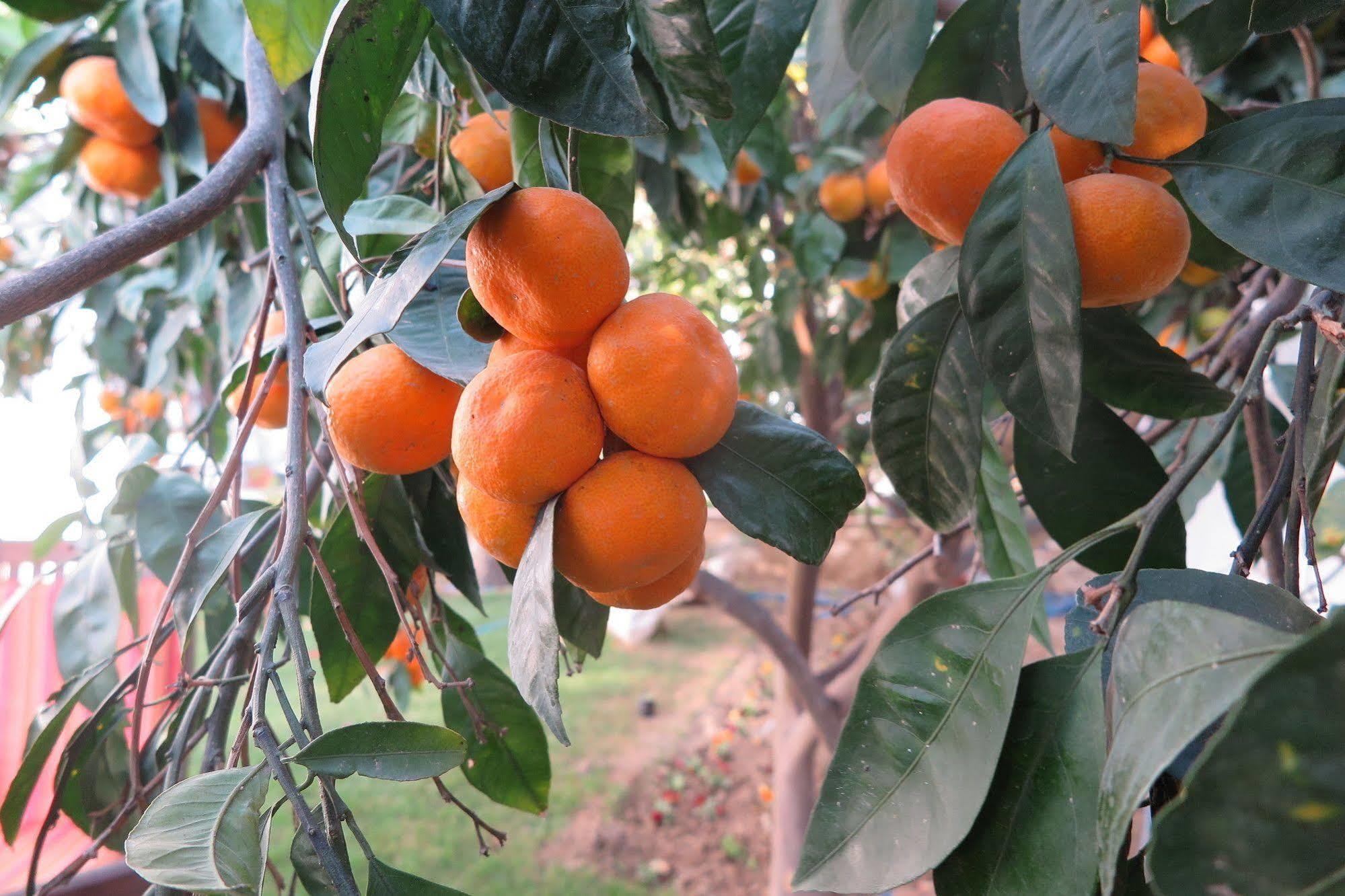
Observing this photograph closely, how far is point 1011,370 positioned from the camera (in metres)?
0.43

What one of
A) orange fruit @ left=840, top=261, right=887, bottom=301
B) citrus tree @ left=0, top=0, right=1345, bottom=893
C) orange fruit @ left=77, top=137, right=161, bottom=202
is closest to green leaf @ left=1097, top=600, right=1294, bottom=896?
citrus tree @ left=0, top=0, right=1345, bottom=893

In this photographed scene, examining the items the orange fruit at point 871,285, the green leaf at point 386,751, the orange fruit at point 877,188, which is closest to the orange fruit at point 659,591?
the green leaf at point 386,751

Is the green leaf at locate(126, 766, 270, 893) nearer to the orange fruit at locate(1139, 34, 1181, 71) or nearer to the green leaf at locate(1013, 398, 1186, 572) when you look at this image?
the green leaf at locate(1013, 398, 1186, 572)

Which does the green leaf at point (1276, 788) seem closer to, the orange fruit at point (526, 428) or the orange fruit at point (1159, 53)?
the orange fruit at point (526, 428)

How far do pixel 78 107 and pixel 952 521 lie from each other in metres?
1.13

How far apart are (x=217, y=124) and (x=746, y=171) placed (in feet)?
2.85

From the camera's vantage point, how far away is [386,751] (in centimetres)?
39

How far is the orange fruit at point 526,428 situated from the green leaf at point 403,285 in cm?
6

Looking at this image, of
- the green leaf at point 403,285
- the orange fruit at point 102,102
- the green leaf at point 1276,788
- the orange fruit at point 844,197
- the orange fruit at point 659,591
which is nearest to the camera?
the green leaf at point 1276,788

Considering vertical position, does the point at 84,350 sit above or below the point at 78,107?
below

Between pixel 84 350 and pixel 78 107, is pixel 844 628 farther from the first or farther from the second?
pixel 78 107

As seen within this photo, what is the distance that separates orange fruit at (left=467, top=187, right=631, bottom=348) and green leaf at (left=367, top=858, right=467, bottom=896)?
0.95ft

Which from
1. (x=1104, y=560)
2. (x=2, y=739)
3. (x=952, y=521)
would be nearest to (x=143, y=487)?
(x=952, y=521)

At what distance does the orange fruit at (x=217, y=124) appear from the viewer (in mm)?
1035
